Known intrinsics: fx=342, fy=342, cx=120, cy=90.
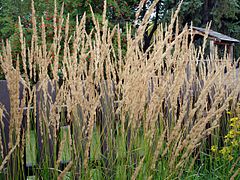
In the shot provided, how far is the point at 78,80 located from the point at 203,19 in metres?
14.8

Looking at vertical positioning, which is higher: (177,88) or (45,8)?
(45,8)

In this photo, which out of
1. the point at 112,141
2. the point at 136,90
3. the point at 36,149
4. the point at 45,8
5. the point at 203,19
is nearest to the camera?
the point at 136,90

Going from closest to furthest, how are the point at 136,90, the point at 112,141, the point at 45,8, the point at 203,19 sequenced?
the point at 136,90 → the point at 112,141 → the point at 45,8 → the point at 203,19

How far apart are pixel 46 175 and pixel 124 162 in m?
0.37

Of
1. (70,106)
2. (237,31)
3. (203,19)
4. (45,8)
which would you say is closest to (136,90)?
(70,106)

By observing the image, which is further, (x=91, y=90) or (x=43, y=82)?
(x=91, y=90)

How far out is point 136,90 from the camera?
156 cm

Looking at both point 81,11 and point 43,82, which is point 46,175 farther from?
point 81,11

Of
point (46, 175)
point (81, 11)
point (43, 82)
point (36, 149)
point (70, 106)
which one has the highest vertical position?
point (81, 11)

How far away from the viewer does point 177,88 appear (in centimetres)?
162

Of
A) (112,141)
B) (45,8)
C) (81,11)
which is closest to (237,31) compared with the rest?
(81,11)

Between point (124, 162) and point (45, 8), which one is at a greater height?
point (45, 8)

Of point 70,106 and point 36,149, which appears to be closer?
point 70,106

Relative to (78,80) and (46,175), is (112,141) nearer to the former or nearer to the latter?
(46,175)
